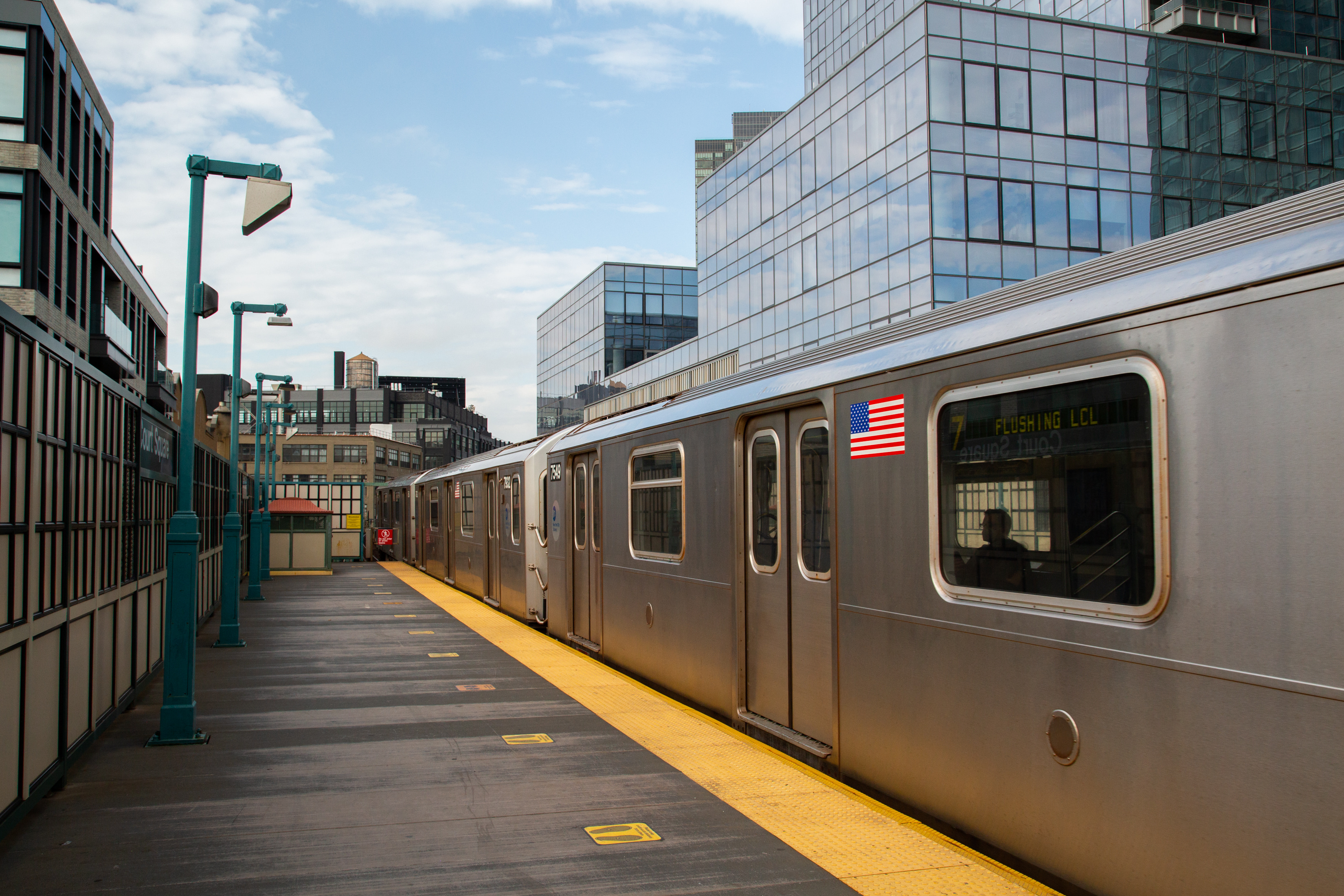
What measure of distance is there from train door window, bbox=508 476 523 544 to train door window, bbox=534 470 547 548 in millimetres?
611

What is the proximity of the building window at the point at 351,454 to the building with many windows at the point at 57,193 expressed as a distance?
214 feet

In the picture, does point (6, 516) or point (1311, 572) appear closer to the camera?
point (1311, 572)

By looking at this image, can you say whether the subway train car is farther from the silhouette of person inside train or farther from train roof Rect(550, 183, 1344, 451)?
the silhouette of person inside train

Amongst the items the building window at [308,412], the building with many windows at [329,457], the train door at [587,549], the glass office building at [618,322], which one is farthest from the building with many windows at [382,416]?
the train door at [587,549]

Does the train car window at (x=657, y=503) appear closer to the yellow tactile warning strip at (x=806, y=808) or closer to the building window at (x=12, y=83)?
the yellow tactile warning strip at (x=806, y=808)

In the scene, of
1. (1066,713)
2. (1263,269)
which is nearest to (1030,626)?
(1066,713)

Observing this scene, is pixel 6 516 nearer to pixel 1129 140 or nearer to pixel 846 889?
pixel 846 889

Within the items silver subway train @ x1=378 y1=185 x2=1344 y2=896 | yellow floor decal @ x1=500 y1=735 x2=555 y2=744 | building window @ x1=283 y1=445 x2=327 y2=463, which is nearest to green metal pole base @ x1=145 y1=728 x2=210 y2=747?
yellow floor decal @ x1=500 y1=735 x2=555 y2=744

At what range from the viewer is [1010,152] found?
29.3 m

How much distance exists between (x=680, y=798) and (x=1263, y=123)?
1379 inches

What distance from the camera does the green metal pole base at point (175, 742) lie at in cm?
709

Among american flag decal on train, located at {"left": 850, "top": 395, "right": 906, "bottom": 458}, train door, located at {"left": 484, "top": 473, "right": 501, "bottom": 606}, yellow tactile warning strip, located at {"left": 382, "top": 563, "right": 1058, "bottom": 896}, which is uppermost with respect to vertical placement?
american flag decal on train, located at {"left": 850, "top": 395, "right": 906, "bottom": 458}

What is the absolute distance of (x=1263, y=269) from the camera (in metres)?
3.36

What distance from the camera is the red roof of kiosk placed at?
2856 centimetres
